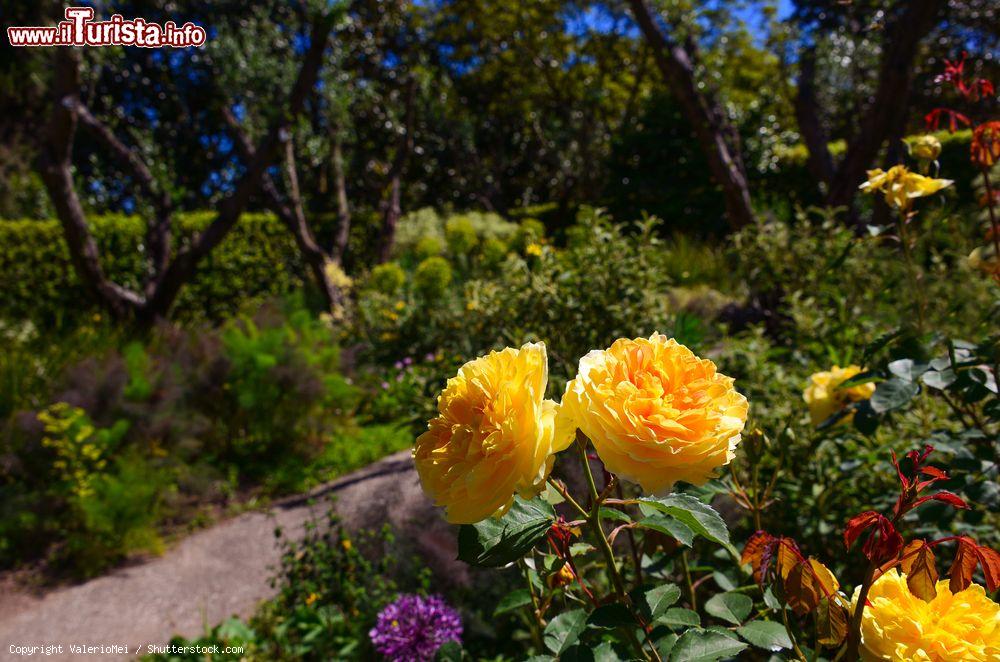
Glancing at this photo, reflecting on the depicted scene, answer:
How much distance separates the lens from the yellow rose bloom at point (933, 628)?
1.80 feet

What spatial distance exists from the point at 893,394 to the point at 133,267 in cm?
943

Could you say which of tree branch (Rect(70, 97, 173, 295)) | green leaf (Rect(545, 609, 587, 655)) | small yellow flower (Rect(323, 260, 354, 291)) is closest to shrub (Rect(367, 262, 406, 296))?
small yellow flower (Rect(323, 260, 354, 291))

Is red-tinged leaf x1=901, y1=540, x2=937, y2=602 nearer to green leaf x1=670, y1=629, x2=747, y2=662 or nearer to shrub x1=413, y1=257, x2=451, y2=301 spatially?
green leaf x1=670, y1=629, x2=747, y2=662

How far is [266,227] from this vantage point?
922 cm

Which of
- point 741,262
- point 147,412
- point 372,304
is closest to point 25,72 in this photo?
point 372,304

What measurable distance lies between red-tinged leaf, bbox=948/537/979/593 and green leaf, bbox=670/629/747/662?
8.8 inches

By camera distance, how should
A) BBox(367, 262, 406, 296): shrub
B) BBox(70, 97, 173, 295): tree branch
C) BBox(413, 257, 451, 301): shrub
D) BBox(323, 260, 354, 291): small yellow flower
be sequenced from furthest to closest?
BBox(323, 260, 354, 291): small yellow flower < BBox(367, 262, 406, 296): shrub < BBox(70, 97, 173, 295): tree branch < BBox(413, 257, 451, 301): shrub

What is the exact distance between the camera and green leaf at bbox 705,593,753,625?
31.8 inches

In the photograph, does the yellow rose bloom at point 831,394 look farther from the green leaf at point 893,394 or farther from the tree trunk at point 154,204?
the tree trunk at point 154,204

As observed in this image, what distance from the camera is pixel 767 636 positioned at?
0.74 meters

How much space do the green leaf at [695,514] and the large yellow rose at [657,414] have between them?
0.14 ft

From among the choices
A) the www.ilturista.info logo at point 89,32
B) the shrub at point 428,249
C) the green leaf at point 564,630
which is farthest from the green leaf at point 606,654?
the shrub at point 428,249

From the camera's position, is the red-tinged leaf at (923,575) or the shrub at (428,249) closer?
the red-tinged leaf at (923,575)

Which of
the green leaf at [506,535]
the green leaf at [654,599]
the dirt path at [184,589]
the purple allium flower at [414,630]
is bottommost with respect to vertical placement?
the dirt path at [184,589]
